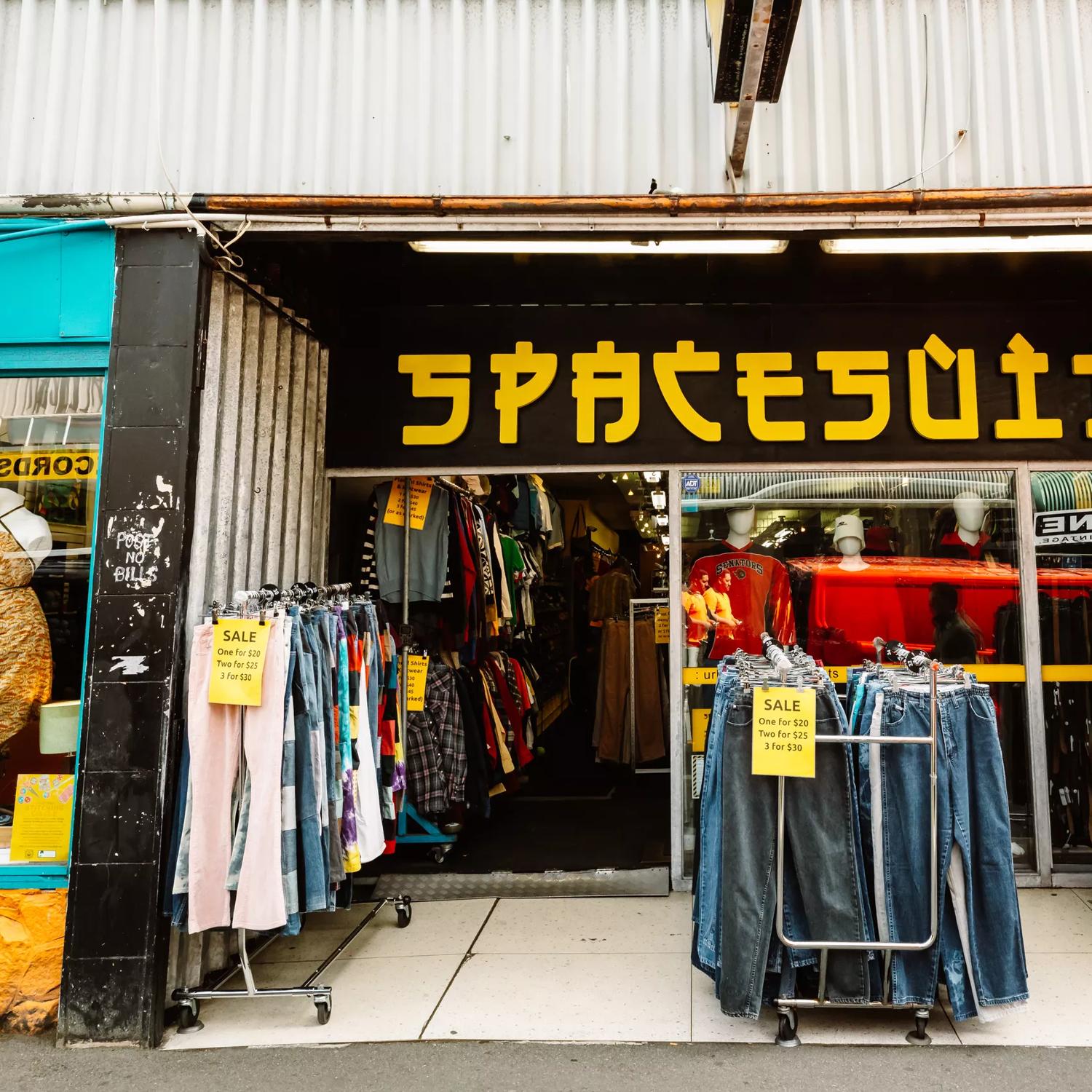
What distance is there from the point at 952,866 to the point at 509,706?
3.81 m

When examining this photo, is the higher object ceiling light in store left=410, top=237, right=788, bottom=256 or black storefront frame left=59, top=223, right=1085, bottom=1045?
ceiling light in store left=410, top=237, right=788, bottom=256

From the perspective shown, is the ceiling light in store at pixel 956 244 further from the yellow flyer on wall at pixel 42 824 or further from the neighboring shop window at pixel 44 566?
the yellow flyer on wall at pixel 42 824

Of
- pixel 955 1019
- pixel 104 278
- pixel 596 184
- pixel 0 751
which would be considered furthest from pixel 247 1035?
pixel 596 184

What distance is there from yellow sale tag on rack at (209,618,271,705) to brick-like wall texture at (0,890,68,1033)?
1185 mm

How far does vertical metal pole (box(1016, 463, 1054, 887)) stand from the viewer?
488 centimetres

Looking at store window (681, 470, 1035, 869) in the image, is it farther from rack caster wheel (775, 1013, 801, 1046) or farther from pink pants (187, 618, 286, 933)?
pink pants (187, 618, 286, 933)

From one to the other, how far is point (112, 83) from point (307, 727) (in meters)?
3.30

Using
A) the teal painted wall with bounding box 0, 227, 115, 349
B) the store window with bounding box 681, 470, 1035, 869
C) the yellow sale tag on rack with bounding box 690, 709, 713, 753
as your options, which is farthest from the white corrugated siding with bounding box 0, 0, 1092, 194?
the yellow sale tag on rack with bounding box 690, 709, 713, 753

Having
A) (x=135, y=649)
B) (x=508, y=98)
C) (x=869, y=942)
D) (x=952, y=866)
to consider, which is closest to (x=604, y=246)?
(x=508, y=98)

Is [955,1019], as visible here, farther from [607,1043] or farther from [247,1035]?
[247,1035]

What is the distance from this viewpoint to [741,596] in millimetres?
5176

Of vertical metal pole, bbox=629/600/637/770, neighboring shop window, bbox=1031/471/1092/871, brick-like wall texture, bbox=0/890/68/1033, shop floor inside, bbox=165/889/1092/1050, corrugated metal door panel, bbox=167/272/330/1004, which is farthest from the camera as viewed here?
vertical metal pole, bbox=629/600/637/770

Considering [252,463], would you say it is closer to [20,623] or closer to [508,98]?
[20,623]

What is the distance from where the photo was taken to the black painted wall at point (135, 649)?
131 inches
